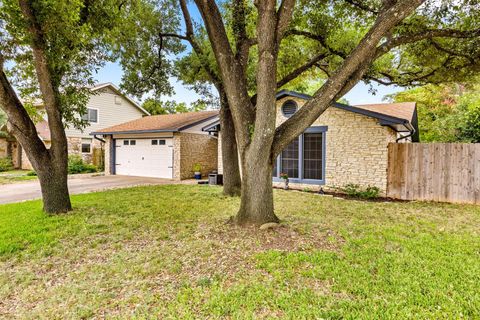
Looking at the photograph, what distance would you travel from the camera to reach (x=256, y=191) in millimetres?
4816

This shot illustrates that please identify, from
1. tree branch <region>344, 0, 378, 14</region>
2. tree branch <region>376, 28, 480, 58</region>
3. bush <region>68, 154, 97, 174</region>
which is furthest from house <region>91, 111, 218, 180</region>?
tree branch <region>376, 28, 480, 58</region>

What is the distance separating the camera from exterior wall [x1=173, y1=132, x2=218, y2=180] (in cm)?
1401

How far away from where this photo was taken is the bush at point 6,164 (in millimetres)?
18383

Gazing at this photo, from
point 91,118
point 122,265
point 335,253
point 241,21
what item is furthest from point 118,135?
point 335,253

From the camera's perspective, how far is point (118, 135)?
16.1 m

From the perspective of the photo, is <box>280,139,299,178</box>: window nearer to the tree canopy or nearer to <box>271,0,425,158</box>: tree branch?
the tree canopy

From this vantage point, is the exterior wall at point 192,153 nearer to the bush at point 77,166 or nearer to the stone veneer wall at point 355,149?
the stone veneer wall at point 355,149

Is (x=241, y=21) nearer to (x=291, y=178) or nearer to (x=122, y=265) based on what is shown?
(x=122, y=265)

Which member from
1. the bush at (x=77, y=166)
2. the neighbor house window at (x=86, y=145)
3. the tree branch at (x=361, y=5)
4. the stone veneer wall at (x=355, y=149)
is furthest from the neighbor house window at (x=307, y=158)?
the neighbor house window at (x=86, y=145)

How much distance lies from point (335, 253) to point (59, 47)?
686cm

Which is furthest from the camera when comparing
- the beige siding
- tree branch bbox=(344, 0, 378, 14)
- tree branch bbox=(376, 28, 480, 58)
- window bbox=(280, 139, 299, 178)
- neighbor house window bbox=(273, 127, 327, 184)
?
the beige siding

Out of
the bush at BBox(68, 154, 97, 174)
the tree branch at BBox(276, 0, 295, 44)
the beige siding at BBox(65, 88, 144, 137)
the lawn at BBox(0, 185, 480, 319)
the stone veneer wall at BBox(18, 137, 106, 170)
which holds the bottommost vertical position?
the lawn at BBox(0, 185, 480, 319)

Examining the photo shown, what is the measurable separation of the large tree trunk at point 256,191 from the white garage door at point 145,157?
1010 centimetres

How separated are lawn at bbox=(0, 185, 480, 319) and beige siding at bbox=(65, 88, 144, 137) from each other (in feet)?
48.0
